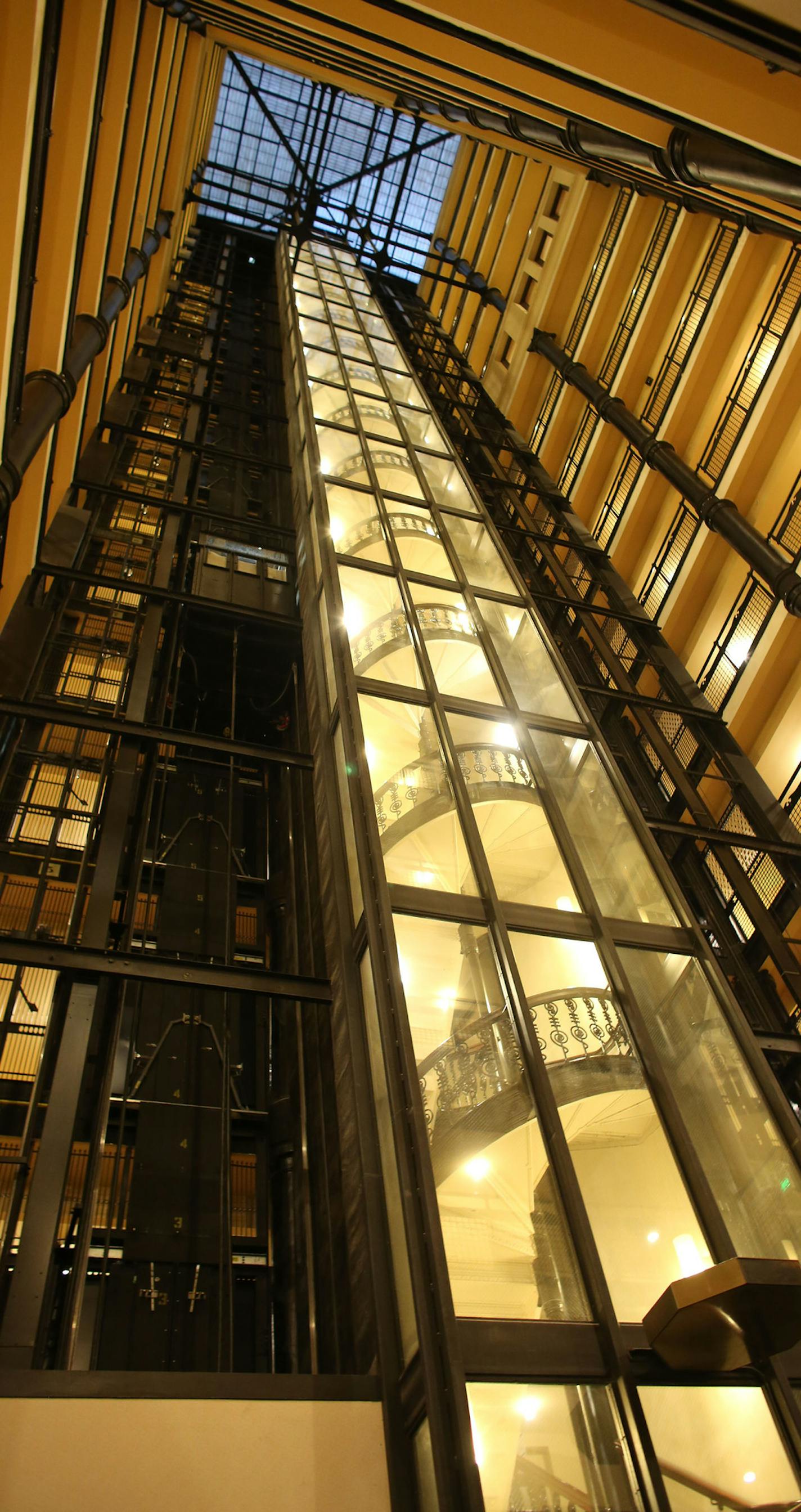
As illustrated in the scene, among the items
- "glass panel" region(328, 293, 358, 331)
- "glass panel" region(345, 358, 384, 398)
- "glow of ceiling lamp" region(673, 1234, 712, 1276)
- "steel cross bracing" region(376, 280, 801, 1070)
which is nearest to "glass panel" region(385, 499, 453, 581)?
"steel cross bracing" region(376, 280, 801, 1070)

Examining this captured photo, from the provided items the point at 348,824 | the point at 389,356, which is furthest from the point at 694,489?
the point at 348,824

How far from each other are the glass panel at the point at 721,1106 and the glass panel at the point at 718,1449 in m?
0.96

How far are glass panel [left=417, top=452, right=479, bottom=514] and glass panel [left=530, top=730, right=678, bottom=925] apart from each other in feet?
20.8

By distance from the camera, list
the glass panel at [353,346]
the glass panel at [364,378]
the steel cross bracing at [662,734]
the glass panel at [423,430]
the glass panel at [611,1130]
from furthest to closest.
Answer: the glass panel at [353,346], the glass panel at [364,378], the glass panel at [423,430], the steel cross bracing at [662,734], the glass panel at [611,1130]

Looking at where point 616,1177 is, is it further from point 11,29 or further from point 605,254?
point 605,254

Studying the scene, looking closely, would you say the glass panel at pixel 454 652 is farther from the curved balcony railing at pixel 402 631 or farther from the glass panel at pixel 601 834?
the glass panel at pixel 601 834

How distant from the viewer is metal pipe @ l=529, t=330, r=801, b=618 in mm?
13281

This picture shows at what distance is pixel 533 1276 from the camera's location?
521cm

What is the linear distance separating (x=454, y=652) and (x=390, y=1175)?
6.55 metres

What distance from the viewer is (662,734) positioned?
49.0ft

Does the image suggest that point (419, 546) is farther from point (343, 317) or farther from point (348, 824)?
point (343, 317)

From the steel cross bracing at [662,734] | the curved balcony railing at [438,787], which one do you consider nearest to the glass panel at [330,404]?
the steel cross bracing at [662,734]

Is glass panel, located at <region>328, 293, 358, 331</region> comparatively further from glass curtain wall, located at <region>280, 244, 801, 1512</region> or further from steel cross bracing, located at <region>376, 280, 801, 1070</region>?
glass curtain wall, located at <region>280, 244, 801, 1512</region>

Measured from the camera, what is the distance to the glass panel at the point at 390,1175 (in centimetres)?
514
